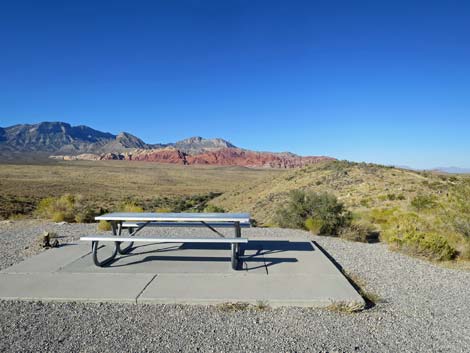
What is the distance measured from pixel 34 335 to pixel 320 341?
2875 mm

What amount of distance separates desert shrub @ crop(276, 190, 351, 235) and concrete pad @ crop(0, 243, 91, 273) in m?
5.76

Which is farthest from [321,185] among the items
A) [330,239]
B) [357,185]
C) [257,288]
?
[257,288]

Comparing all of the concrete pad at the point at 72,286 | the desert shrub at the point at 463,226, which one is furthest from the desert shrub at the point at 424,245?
the concrete pad at the point at 72,286

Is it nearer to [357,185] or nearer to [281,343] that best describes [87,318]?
[281,343]

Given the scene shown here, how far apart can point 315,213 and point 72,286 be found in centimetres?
724

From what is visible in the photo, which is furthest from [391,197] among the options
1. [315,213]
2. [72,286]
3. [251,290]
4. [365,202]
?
[72,286]

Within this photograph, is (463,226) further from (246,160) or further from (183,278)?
(246,160)

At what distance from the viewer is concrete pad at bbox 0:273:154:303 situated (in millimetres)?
4559

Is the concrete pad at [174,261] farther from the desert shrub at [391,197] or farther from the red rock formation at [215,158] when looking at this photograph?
the red rock formation at [215,158]

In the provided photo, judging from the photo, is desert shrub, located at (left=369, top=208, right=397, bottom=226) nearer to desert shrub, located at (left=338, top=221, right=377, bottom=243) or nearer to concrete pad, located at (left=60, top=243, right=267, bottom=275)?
desert shrub, located at (left=338, top=221, right=377, bottom=243)

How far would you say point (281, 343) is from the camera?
3.58 m

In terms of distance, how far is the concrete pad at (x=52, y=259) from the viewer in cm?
571

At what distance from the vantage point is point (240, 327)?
12.7 feet

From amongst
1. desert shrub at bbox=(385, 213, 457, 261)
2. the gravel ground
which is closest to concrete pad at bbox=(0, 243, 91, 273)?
the gravel ground
